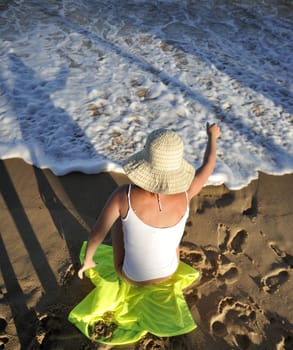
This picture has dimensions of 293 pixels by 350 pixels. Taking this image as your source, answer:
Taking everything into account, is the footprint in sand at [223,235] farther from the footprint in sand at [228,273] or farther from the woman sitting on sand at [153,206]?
the woman sitting on sand at [153,206]

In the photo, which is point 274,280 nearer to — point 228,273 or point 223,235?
point 228,273

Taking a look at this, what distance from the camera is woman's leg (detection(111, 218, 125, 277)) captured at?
269 cm

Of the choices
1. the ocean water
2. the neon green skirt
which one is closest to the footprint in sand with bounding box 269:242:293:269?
the ocean water

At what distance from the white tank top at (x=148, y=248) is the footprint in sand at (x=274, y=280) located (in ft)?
2.97

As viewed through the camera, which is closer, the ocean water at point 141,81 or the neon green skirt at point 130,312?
the neon green skirt at point 130,312

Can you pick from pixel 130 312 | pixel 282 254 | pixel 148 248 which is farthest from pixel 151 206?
pixel 282 254

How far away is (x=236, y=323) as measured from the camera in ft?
9.86

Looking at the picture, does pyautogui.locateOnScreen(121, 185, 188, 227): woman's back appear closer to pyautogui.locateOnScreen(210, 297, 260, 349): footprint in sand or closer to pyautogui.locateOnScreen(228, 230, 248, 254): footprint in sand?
pyautogui.locateOnScreen(210, 297, 260, 349): footprint in sand

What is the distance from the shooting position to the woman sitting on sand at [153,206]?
2.16 m

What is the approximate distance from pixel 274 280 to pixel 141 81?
341 centimetres

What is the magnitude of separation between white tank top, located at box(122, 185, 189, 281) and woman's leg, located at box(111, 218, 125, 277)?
0.07 m

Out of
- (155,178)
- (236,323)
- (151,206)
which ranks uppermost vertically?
(155,178)

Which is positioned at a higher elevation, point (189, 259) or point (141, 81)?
point (141, 81)

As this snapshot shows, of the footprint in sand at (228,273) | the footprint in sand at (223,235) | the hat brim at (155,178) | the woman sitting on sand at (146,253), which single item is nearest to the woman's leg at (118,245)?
the woman sitting on sand at (146,253)
